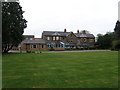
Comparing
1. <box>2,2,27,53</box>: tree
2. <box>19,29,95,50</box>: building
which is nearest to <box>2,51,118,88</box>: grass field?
<box>2,2,27,53</box>: tree

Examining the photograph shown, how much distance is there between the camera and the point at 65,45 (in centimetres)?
5997

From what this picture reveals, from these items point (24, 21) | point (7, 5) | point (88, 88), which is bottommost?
point (88, 88)

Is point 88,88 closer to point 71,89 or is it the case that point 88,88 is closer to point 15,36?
point 71,89

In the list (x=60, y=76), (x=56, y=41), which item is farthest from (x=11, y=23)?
(x=56, y=41)

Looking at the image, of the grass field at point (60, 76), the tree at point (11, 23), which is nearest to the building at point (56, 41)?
the tree at point (11, 23)

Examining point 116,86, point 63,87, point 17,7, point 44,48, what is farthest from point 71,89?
point 44,48

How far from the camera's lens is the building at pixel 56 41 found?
5475 centimetres

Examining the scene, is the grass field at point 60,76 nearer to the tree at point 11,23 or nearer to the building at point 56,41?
the tree at point 11,23

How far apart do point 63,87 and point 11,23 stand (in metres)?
27.0

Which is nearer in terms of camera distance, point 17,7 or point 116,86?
point 116,86

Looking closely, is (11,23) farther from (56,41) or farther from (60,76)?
(56,41)

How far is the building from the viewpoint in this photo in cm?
5475

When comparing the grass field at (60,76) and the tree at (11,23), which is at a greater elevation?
the tree at (11,23)

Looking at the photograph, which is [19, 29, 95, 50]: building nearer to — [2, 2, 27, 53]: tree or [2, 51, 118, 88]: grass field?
[2, 2, 27, 53]: tree
